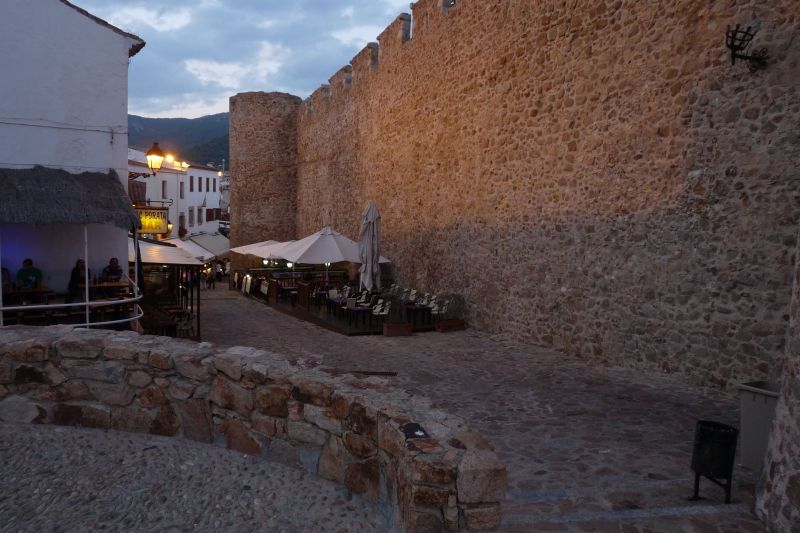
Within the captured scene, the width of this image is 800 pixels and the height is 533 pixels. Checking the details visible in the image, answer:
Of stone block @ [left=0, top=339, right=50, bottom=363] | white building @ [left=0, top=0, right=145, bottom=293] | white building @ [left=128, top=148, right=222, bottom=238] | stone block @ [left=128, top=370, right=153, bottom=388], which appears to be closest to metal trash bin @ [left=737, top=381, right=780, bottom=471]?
stone block @ [left=128, top=370, right=153, bottom=388]

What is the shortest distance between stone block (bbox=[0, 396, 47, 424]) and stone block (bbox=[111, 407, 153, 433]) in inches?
23.3

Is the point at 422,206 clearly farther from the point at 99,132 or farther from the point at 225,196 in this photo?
the point at 225,196

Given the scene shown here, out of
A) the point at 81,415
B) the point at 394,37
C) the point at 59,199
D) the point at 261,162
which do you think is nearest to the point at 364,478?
the point at 81,415

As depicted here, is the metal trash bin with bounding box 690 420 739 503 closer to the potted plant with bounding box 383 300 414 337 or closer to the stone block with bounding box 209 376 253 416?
the stone block with bounding box 209 376 253 416

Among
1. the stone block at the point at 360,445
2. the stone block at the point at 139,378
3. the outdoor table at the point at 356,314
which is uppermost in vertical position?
the stone block at the point at 139,378

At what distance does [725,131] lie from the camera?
7191mm

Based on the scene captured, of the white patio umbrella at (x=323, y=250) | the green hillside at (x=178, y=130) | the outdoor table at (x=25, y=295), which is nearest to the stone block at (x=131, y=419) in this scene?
the outdoor table at (x=25, y=295)

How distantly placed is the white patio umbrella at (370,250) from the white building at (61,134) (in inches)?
205

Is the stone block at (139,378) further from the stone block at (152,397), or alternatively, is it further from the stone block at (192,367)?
the stone block at (192,367)

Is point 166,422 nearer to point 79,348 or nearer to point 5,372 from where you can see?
point 79,348

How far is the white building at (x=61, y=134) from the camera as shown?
902 centimetres

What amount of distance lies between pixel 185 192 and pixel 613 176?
134 feet

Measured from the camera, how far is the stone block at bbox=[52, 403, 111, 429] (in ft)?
15.8

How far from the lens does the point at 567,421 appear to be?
6.14 meters
